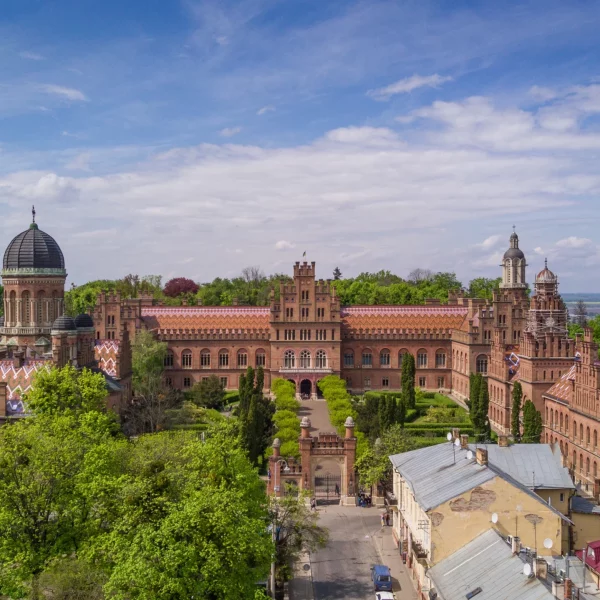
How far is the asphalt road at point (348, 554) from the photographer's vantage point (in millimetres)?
38844

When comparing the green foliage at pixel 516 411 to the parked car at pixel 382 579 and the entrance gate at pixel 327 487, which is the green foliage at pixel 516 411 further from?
the parked car at pixel 382 579

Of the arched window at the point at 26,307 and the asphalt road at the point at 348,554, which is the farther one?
the arched window at the point at 26,307

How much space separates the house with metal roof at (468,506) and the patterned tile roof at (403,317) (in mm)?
60570

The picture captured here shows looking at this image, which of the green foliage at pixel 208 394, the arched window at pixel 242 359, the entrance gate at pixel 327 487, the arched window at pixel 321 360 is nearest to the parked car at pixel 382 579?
the entrance gate at pixel 327 487

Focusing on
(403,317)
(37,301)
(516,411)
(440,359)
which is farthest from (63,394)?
(440,359)

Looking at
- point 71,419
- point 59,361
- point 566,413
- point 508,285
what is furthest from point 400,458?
point 508,285

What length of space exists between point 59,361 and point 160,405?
12.8 m

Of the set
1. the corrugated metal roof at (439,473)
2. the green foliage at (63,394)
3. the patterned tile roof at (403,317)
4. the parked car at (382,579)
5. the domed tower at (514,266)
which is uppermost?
the domed tower at (514,266)

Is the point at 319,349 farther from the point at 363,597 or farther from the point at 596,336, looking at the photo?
the point at 363,597

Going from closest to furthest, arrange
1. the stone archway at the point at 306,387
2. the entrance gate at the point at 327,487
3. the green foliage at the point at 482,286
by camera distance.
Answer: the entrance gate at the point at 327,487 → the stone archway at the point at 306,387 → the green foliage at the point at 482,286

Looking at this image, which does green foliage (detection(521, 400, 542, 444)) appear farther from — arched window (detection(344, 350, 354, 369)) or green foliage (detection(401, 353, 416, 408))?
arched window (detection(344, 350, 354, 369))

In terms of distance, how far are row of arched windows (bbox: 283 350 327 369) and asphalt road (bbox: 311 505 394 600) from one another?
156 ft

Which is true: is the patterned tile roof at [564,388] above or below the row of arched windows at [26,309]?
below

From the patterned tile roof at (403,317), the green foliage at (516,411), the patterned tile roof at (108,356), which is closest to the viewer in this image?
the green foliage at (516,411)
